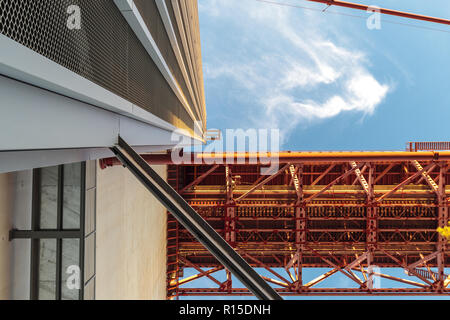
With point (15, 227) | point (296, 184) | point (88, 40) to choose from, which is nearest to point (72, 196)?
point (15, 227)

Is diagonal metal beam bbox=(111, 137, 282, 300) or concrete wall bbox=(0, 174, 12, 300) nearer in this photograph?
diagonal metal beam bbox=(111, 137, 282, 300)

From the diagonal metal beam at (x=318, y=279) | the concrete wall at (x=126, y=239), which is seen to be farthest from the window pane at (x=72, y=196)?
the diagonal metal beam at (x=318, y=279)

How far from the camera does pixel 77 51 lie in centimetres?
203

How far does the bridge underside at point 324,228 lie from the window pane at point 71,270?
891 centimetres

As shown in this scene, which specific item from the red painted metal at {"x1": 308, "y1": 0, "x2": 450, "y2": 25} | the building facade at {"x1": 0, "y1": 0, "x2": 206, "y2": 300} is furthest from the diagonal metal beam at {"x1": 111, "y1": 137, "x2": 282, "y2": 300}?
the red painted metal at {"x1": 308, "y1": 0, "x2": 450, "y2": 25}

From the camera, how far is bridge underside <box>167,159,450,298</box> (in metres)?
14.5

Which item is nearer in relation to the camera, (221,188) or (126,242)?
(126,242)

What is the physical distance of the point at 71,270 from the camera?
5.16m

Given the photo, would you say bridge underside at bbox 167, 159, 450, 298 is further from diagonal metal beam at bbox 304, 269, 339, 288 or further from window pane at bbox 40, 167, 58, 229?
window pane at bbox 40, 167, 58, 229

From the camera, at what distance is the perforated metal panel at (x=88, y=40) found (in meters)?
1.39

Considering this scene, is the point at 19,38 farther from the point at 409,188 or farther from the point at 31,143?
the point at 409,188

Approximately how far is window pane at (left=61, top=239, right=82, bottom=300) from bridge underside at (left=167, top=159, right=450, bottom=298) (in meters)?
8.91
